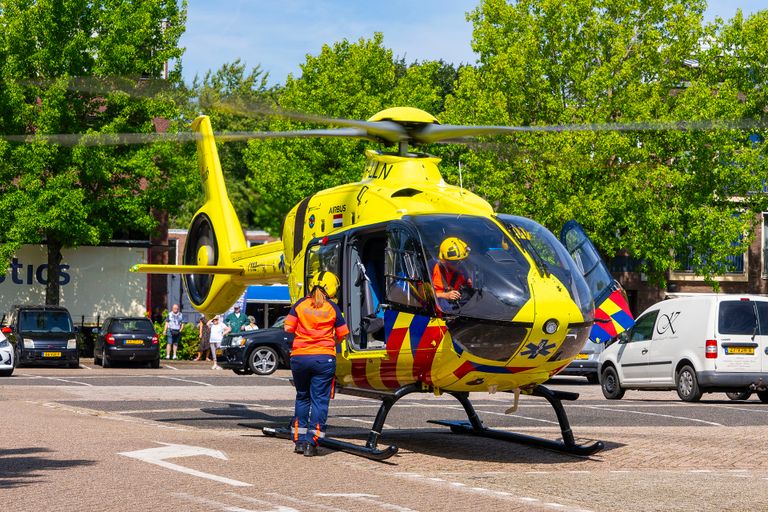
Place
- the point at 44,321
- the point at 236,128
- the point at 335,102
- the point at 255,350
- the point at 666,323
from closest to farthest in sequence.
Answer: the point at 666,323, the point at 255,350, the point at 44,321, the point at 335,102, the point at 236,128

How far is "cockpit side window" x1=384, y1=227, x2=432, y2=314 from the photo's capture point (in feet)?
40.6

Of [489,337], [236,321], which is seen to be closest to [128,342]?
[236,321]

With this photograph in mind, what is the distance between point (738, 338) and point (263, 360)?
13.1m

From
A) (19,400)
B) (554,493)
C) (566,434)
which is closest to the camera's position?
(554,493)

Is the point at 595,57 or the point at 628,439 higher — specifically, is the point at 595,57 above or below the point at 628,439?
above

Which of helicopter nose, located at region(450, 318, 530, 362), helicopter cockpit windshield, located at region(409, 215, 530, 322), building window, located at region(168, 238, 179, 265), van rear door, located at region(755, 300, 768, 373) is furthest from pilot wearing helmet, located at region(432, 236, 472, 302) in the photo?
building window, located at region(168, 238, 179, 265)

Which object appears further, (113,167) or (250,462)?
(113,167)

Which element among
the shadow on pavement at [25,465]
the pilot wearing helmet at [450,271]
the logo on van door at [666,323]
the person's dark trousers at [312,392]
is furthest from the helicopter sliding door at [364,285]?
the logo on van door at [666,323]

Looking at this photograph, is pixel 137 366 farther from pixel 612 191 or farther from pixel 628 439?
pixel 628 439

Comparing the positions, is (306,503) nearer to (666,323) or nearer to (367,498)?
(367,498)

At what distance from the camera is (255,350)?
3130 cm

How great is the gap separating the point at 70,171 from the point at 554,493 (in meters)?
32.9

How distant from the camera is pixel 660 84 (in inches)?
1626

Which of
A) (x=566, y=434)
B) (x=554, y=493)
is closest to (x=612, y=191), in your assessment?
(x=566, y=434)
